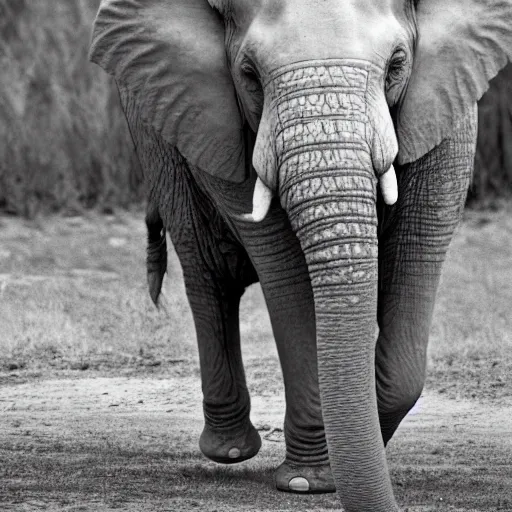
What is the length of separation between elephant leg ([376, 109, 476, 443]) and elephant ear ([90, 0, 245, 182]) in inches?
23.7

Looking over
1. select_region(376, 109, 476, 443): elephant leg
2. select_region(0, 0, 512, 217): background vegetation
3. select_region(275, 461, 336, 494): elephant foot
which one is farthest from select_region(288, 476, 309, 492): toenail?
select_region(0, 0, 512, 217): background vegetation

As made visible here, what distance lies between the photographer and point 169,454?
607 cm

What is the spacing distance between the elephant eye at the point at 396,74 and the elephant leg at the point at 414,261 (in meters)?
0.43

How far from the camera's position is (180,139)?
495 centimetres

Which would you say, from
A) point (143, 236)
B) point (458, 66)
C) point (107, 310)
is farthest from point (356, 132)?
point (143, 236)

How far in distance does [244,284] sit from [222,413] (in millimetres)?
521

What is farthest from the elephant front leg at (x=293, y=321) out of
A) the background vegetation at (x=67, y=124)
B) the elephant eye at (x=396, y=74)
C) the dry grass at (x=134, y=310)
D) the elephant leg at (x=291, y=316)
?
the background vegetation at (x=67, y=124)

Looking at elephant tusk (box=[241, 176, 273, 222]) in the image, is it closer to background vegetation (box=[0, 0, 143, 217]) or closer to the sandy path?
the sandy path

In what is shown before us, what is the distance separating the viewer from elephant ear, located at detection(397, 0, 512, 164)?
4.68 meters

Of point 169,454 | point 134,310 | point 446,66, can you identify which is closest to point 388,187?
point 446,66

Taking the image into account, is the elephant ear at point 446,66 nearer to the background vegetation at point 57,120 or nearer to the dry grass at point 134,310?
the dry grass at point 134,310

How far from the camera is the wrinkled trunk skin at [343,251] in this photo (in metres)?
4.20

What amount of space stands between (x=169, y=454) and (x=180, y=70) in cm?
187

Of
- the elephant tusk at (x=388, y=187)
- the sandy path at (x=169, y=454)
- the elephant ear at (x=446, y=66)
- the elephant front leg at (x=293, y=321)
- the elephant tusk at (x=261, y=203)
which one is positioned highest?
the elephant ear at (x=446, y=66)
